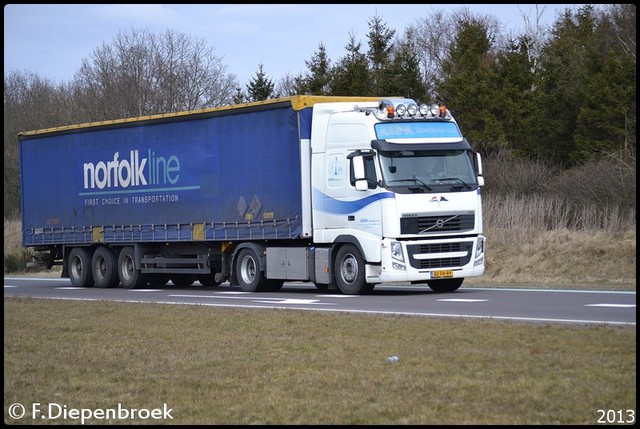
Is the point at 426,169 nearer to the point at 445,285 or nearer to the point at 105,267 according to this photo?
the point at 445,285

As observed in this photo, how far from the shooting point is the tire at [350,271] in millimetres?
22250

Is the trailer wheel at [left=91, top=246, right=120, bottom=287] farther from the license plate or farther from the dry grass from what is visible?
the dry grass


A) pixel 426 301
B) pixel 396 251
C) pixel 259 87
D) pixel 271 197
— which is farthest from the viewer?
pixel 259 87

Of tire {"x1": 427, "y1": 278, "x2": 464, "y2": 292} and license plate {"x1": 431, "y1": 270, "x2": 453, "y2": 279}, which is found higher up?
license plate {"x1": 431, "y1": 270, "x2": 453, "y2": 279}

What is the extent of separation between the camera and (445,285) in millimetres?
23594

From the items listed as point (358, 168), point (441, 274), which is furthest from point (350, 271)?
point (358, 168)

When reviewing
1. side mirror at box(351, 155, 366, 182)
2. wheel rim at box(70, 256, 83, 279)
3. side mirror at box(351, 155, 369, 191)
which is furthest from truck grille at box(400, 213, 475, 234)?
wheel rim at box(70, 256, 83, 279)

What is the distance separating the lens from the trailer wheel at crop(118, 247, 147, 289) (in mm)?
28562

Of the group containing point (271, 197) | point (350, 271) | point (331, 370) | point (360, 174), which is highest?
point (360, 174)

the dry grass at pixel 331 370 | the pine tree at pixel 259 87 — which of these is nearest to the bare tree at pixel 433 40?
the pine tree at pixel 259 87

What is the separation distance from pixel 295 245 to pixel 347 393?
14.4 metres

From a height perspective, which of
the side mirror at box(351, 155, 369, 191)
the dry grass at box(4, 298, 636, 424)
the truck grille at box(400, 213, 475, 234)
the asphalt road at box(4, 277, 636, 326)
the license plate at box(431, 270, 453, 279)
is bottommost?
the dry grass at box(4, 298, 636, 424)

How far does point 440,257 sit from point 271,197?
4.22 meters

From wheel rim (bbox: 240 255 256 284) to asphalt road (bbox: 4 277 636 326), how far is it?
348mm
